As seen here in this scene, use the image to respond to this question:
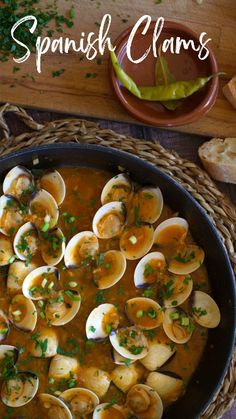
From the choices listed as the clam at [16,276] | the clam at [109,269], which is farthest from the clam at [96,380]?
the clam at [16,276]

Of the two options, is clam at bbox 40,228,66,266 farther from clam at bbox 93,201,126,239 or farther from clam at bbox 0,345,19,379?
clam at bbox 0,345,19,379

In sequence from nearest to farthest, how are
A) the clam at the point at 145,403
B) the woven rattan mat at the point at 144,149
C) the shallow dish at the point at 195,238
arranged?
the shallow dish at the point at 195,238 < the clam at the point at 145,403 < the woven rattan mat at the point at 144,149

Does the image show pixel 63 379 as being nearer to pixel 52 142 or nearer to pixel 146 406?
pixel 146 406

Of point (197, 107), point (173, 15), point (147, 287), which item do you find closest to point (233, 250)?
point (147, 287)

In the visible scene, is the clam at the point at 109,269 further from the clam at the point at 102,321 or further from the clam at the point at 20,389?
the clam at the point at 20,389

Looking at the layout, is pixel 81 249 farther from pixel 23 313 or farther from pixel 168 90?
pixel 168 90
